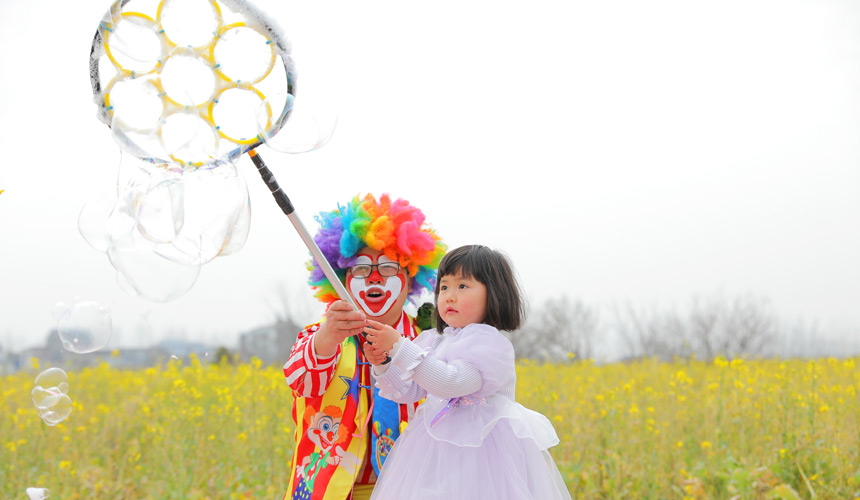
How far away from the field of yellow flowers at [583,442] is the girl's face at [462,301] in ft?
7.15

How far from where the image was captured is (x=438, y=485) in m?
1.86

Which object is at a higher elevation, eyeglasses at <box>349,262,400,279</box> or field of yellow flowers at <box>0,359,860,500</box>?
eyeglasses at <box>349,262,400,279</box>

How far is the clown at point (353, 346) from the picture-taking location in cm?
222

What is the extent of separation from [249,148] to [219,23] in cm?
30

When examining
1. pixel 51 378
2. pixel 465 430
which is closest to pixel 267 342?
pixel 51 378

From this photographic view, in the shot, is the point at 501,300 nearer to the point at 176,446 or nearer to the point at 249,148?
the point at 249,148

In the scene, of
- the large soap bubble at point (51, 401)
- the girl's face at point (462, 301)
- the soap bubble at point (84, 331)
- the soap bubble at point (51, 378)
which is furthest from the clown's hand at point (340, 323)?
the soap bubble at point (51, 378)

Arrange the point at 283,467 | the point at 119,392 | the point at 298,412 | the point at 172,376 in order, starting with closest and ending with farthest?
the point at 298,412, the point at 283,467, the point at 172,376, the point at 119,392

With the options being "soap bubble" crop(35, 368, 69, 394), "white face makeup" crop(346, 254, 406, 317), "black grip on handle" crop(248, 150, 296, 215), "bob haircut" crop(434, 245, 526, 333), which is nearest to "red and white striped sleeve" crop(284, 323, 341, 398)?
"white face makeup" crop(346, 254, 406, 317)

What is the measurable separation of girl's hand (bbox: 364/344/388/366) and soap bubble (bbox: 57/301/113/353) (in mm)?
1259

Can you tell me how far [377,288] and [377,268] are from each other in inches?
3.2

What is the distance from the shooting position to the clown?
2.22m

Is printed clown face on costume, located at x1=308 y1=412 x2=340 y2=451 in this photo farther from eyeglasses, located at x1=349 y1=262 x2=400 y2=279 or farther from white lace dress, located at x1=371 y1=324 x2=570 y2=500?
eyeglasses, located at x1=349 y1=262 x2=400 y2=279

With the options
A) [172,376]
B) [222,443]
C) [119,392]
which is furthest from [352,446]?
[119,392]
